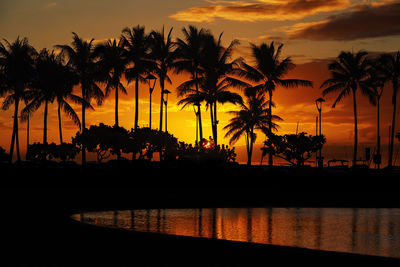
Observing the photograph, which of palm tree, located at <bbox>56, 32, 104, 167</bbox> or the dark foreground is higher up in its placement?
palm tree, located at <bbox>56, 32, 104, 167</bbox>

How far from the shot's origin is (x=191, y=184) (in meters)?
45.6

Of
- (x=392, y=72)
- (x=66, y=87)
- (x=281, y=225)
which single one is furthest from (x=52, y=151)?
(x=281, y=225)

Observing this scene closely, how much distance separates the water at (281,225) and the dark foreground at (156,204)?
302cm

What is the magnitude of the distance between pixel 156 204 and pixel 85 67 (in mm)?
34103

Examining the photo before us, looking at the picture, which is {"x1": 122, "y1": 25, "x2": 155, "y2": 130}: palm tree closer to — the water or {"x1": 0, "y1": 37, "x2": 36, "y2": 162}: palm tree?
{"x1": 0, "y1": 37, "x2": 36, "y2": 162}: palm tree

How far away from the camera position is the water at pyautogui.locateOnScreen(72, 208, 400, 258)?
21.8 m

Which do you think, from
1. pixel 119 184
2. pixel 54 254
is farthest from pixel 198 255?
pixel 119 184

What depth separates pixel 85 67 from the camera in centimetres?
6475

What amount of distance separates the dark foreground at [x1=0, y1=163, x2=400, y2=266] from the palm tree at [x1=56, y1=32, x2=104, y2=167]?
19.6 meters

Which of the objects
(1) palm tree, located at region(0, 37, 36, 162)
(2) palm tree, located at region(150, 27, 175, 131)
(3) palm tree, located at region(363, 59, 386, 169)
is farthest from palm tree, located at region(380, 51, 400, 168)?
(1) palm tree, located at region(0, 37, 36, 162)

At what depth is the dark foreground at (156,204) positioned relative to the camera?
44.3 feet

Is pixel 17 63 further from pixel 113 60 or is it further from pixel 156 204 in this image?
pixel 156 204

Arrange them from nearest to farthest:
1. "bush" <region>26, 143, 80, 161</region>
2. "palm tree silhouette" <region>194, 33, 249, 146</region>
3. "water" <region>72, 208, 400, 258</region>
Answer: "water" <region>72, 208, 400, 258</region>
"palm tree silhouette" <region>194, 33, 249, 146</region>
"bush" <region>26, 143, 80, 161</region>

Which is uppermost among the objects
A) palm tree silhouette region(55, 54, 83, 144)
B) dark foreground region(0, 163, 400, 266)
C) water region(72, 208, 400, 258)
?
palm tree silhouette region(55, 54, 83, 144)
